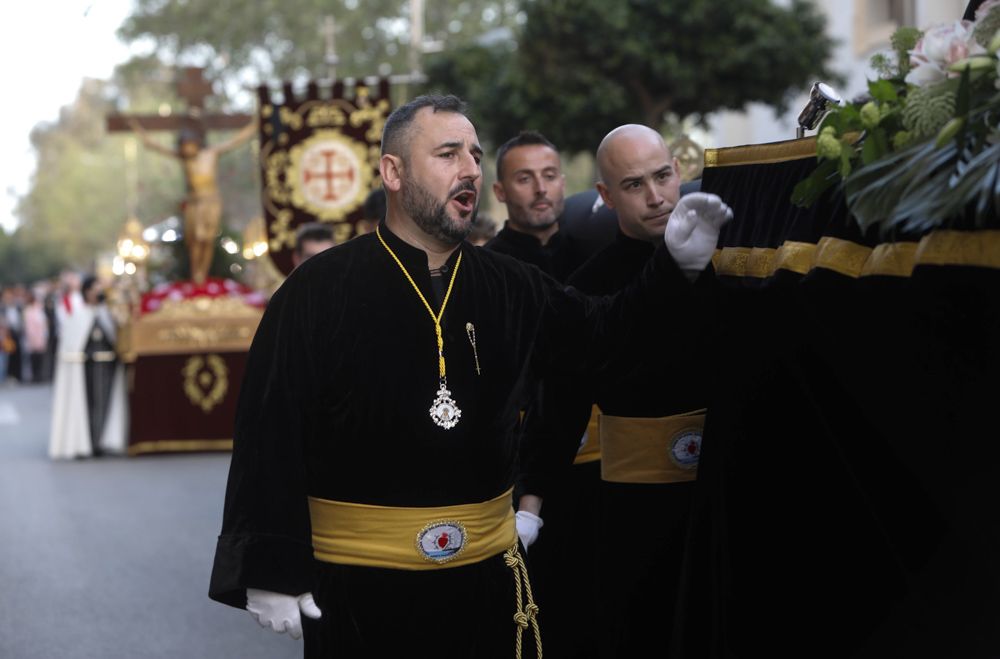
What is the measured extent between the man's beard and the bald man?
2.62ft

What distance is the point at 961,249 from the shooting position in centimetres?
282

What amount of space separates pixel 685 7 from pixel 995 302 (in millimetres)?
14934

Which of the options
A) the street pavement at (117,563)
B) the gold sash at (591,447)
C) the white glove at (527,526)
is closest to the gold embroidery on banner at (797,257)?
the white glove at (527,526)

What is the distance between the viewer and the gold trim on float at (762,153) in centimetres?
357

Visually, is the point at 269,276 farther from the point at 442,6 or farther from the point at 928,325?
the point at 442,6

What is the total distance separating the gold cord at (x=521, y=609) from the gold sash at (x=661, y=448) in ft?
2.88

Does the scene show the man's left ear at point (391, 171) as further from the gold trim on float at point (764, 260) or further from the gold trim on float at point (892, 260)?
the gold trim on float at point (892, 260)

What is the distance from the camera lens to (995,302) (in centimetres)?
280

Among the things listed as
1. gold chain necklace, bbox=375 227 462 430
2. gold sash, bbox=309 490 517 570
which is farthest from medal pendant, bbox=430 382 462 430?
gold sash, bbox=309 490 517 570

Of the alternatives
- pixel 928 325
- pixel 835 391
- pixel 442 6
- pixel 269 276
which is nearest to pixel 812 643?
pixel 835 391

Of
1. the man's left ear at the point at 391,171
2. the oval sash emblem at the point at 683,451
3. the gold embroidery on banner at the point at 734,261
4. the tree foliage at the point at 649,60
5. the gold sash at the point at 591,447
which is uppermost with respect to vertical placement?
the tree foliage at the point at 649,60

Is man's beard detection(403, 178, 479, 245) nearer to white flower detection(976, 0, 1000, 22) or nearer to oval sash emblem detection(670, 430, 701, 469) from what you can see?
oval sash emblem detection(670, 430, 701, 469)

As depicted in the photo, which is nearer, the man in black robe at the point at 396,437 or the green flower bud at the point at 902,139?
the green flower bud at the point at 902,139

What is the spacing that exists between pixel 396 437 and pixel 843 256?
3.83ft
